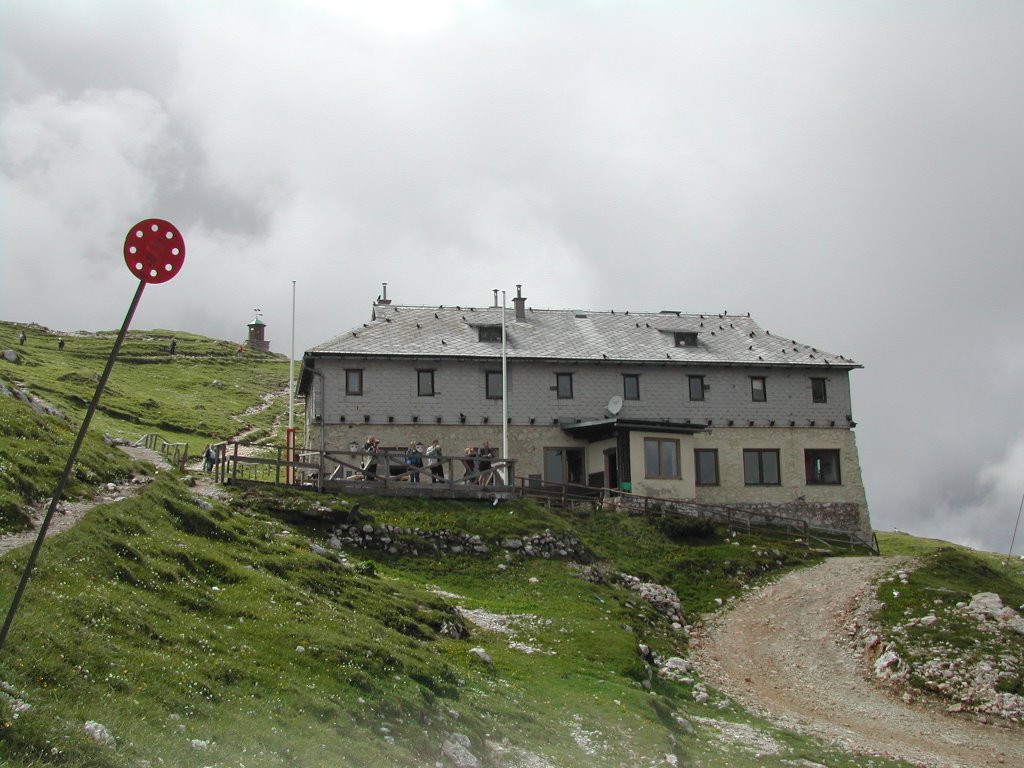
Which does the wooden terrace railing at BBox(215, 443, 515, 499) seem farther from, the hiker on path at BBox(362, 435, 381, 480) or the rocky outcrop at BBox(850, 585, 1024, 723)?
the rocky outcrop at BBox(850, 585, 1024, 723)

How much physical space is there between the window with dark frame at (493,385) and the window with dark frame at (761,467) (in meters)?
14.1

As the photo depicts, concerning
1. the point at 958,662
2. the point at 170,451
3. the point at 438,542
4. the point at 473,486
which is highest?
the point at 170,451

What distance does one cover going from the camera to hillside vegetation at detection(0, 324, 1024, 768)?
12.7 meters

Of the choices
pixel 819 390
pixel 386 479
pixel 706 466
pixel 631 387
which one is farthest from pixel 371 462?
pixel 819 390

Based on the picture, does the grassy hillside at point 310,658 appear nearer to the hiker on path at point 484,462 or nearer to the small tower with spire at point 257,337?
the hiker on path at point 484,462

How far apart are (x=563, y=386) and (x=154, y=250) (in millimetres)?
40326

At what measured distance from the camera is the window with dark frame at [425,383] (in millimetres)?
48875

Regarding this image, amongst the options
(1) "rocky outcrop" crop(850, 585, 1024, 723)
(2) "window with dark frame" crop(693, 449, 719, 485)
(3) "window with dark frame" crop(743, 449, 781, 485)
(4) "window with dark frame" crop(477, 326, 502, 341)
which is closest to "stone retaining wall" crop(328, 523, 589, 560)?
(1) "rocky outcrop" crop(850, 585, 1024, 723)

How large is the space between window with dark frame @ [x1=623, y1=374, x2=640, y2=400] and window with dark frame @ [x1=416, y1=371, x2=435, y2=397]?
422 inches

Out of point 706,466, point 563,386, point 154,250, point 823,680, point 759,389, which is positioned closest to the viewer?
point 154,250

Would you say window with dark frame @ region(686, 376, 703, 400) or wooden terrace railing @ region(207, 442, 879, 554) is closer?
wooden terrace railing @ region(207, 442, 879, 554)

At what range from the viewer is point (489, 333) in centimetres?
5225

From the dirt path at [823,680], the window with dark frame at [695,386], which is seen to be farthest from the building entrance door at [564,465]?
the dirt path at [823,680]

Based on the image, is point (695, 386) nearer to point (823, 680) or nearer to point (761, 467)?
point (761, 467)
